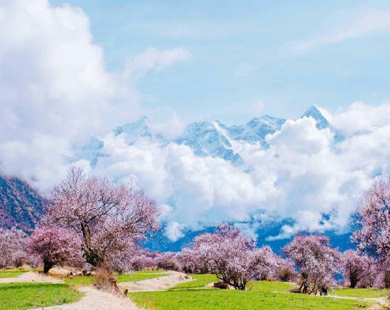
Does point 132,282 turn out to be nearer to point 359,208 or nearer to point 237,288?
point 237,288

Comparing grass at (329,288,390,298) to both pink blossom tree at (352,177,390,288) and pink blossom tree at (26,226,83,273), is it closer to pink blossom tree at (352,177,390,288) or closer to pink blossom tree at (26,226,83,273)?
pink blossom tree at (352,177,390,288)

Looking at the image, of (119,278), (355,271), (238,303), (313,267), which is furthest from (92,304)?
(355,271)

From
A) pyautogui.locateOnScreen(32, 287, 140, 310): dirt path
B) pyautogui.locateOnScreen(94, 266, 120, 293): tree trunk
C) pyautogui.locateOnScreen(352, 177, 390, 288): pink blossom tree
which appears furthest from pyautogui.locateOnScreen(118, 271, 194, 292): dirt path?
pyautogui.locateOnScreen(352, 177, 390, 288): pink blossom tree

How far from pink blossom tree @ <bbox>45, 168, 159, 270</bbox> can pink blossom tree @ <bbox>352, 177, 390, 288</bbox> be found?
23.4 m

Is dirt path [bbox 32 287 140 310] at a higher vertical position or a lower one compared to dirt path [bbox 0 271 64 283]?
lower

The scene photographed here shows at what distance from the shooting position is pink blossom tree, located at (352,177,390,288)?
40031mm

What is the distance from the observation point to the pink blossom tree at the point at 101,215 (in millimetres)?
45500

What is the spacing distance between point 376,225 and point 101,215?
99.5 feet

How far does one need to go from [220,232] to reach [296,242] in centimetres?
1753

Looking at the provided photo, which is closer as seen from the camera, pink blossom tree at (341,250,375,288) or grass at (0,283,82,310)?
grass at (0,283,82,310)

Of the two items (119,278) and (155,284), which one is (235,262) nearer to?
(155,284)

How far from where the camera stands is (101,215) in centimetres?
4684

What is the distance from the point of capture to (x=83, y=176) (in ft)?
161

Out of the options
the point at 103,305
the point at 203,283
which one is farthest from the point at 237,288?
the point at 103,305
